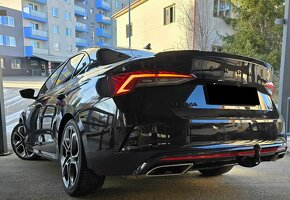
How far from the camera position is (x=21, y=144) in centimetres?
→ 520

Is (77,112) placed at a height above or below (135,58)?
below

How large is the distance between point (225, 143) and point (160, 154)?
0.59 meters

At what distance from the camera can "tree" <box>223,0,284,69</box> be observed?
15.7 m

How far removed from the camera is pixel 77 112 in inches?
121

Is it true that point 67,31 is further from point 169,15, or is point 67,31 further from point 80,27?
point 169,15

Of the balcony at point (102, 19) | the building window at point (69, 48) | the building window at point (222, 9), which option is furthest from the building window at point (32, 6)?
the building window at point (222, 9)

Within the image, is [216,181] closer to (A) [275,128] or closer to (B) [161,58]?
(A) [275,128]

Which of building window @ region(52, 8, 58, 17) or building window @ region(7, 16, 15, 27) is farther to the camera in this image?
building window @ region(52, 8, 58, 17)

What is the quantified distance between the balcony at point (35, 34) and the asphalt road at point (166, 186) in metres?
46.4

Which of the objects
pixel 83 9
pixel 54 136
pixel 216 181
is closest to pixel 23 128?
pixel 54 136

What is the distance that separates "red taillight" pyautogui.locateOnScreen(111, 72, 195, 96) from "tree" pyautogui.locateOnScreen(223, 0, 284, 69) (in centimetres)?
1391

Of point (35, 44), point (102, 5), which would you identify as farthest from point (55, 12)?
point (102, 5)

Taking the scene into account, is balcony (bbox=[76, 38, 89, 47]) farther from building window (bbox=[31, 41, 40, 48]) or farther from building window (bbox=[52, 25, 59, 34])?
building window (bbox=[31, 41, 40, 48])

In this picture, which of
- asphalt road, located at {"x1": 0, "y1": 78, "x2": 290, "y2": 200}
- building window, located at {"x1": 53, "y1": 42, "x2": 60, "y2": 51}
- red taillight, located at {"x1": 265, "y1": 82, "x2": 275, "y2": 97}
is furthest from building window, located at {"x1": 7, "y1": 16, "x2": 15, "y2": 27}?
red taillight, located at {"x1": 265, "y1": 82, "x2": 275, "y2": 97}
